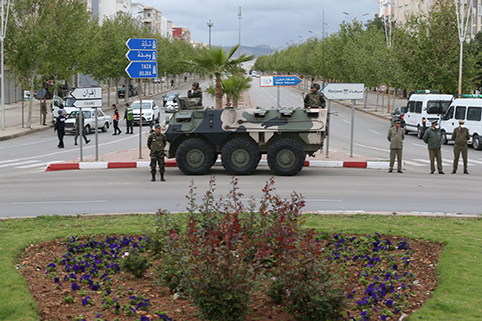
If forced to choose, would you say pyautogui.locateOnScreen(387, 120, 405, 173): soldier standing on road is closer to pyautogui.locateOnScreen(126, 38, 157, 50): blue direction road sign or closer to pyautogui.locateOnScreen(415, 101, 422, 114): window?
pyautogui.locateOnScreen(126, 38, 157, 50): blue direction road sign

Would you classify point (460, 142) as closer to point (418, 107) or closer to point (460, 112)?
point (460, 112)

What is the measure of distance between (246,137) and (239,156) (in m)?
0.67

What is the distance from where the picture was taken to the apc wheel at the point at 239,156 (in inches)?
662

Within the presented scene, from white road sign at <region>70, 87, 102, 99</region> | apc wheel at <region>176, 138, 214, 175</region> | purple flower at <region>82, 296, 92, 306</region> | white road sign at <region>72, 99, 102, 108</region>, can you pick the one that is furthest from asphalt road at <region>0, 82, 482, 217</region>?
purple flower at <region>82, 296, 92, 306</region>

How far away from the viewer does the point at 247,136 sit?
56.2 feet

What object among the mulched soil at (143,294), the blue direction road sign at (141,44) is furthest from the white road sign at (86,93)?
the mulched soil at (143,294)

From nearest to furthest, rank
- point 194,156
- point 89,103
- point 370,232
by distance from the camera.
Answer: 1. point 370,232
2. point 194,156
3. point 89,103

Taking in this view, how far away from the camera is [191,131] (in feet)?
55.8

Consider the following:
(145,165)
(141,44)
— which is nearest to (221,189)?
(145,165)

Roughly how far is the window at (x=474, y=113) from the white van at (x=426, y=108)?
15.6 feet

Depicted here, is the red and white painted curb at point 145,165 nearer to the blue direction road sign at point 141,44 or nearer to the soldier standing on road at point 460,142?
the soldier standing on road at point 460,142

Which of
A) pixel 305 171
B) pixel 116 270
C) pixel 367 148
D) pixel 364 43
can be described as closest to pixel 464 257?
pixel 116 270

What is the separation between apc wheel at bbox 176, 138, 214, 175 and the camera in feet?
55.6

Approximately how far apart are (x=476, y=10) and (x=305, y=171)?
63.8 m
